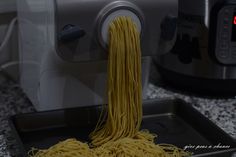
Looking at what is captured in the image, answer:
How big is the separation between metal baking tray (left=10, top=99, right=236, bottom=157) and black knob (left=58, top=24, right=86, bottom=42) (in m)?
0.16

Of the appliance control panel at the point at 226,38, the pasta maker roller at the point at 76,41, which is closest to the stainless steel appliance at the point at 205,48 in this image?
the appliance control panel at the point at 226,38

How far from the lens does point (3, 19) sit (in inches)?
40.4

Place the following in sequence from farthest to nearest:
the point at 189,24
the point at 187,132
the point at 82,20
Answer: the point at 189,24
the point at 187,132
the point at 82,20

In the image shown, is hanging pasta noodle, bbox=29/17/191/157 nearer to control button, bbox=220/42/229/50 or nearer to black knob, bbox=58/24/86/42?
black knob, bbox=58/24/86/42

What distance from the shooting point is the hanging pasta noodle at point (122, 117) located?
26.1 inches

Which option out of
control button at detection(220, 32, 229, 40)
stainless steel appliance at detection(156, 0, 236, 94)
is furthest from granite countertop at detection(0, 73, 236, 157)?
control button at detection(220, 32, 229, 40)

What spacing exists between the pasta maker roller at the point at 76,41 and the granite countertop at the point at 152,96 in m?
0.05

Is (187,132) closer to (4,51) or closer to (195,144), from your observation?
(195,144)

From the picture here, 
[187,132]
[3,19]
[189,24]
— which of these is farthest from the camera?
[3,19]

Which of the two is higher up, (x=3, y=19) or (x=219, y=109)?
(x=3, y=19)

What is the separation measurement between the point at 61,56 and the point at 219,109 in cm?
36

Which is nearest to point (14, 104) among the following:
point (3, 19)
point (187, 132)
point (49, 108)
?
point (49, 108)

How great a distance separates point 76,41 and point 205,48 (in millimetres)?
304

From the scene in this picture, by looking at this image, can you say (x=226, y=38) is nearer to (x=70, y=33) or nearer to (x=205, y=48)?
(x=205, y=48)
